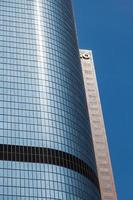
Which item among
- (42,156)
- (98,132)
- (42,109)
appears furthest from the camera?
(98,132)

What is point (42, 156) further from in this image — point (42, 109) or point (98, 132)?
point (98, 132)

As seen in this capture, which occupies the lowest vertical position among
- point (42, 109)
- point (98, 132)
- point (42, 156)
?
point (42, 156)

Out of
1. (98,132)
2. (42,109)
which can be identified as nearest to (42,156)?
(42,109)

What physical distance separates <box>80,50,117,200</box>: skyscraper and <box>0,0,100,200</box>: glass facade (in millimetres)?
30842

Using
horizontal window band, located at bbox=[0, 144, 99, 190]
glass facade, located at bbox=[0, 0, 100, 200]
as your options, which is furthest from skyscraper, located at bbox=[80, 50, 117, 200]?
horizontal window band, located at bbox=[0, 144, 99, 190]

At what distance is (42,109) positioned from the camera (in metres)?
97.4

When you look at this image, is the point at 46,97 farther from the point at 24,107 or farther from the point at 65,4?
the point at 65,4

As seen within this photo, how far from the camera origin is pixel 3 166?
3383 inches

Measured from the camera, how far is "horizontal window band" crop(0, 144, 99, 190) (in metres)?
88.2

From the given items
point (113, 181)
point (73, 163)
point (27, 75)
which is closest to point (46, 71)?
point (27, 75)

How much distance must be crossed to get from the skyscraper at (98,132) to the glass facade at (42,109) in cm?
3084

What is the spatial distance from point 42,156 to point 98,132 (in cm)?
5896

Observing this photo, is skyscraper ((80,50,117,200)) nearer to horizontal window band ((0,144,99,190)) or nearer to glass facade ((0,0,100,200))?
glass facade ((0,0,100,200))

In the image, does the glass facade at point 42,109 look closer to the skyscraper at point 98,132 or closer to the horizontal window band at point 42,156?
the horizontal window band at point 42,156
